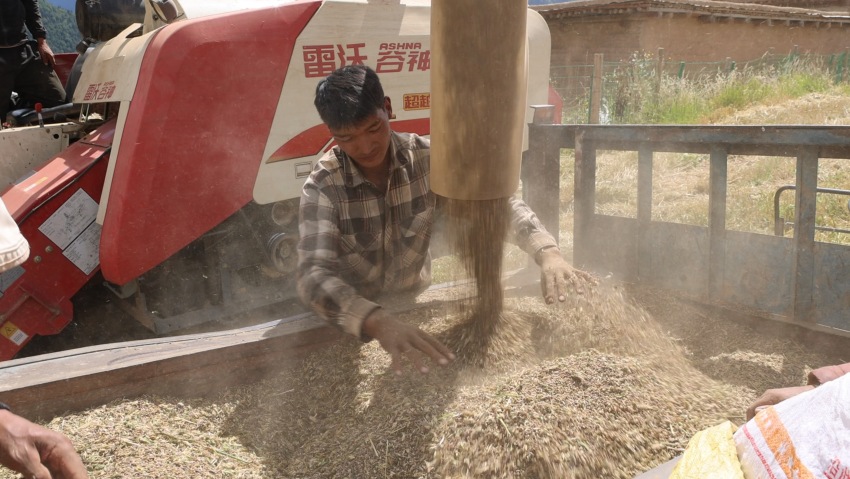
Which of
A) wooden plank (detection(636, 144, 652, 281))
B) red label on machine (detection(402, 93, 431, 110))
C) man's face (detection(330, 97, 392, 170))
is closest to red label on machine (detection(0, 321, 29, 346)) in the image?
man's face (detection(330, 97, 392, 170))

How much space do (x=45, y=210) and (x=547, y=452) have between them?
2721 mm

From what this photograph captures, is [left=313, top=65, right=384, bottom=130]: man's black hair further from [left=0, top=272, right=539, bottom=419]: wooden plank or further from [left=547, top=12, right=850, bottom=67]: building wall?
[left=547, top=12, right=850, bottom=67]: building wall

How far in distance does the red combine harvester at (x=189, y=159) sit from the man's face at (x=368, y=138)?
94 cm

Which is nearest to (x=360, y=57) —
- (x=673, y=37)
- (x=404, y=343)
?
(x=404, y=343)

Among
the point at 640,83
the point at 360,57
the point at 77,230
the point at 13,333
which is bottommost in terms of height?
the point at 13,333

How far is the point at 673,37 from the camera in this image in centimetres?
1380

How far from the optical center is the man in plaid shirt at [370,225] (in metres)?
2.23

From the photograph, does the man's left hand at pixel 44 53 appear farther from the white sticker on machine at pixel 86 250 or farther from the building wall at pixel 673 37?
the building wall at pixel 673 37

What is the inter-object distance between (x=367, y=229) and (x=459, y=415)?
1.15 m

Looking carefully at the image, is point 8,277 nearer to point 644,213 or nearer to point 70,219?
point 70,219

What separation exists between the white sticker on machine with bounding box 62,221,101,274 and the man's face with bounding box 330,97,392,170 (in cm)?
158

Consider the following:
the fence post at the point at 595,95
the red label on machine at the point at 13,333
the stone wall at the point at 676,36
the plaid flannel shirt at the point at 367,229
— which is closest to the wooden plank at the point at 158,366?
the plaid flannel shirt at the point at 367,229

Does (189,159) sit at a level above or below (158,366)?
above

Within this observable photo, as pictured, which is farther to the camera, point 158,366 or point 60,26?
point 60,26
